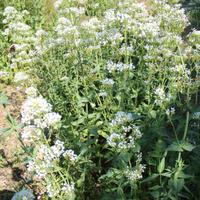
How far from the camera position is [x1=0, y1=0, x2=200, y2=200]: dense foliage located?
10.5 feet

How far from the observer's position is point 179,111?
175 inches

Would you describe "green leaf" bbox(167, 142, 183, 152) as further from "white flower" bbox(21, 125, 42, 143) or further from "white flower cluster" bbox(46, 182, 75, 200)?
"white flower" bbox(21, 125, 42, 143)

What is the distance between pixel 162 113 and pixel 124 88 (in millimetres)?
454

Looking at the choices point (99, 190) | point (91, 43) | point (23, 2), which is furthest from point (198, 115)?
point (23, 2)

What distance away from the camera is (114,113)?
418 centimetres

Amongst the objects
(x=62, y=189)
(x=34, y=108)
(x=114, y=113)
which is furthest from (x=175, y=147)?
(x=114, y=113)

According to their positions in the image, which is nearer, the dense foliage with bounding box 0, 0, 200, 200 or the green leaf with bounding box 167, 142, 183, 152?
the green leaf with bounding box 167, 142, 183, 152

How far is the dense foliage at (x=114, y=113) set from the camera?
320 cm

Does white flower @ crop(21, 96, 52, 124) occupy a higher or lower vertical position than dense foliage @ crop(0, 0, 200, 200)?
higher

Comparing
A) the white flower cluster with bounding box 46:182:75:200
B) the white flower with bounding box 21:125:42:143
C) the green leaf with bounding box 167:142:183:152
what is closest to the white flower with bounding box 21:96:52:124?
the white flower with bounding box 21:125:42:143

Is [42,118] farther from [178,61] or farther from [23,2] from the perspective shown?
[23,2]

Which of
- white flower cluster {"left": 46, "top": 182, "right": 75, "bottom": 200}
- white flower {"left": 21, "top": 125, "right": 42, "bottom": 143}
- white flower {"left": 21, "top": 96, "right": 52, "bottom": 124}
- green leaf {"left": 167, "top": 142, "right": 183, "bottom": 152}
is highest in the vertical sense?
white flower {"left": 21, "top": 96, "right": 52, "bottom": 124}

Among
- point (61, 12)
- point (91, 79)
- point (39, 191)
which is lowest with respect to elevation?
point (39, 191)

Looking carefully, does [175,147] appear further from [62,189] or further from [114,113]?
[114,113]
